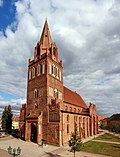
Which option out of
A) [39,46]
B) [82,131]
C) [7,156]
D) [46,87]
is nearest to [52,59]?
[39,46]

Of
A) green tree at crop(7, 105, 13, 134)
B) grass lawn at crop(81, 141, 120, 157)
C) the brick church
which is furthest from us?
green tree at crop(7, 105, 13, 134)

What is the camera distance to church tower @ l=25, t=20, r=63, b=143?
3225cm

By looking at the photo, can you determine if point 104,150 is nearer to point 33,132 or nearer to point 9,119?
point 33,132

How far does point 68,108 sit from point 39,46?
61.2 feet

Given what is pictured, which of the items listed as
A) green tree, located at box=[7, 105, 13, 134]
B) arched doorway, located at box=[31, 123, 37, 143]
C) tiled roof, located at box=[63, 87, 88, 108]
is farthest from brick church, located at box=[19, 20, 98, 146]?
green tree, located at box=[7, 105, 13, 134]

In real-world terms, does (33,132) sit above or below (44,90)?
below

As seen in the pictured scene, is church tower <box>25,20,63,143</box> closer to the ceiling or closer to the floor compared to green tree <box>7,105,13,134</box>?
closer to the ceiling

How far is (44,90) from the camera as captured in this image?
3497 cm

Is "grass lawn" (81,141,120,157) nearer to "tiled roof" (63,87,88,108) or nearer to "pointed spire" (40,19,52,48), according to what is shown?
"tiled roof" (63,87,88,108)

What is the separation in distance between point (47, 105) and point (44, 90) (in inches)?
142

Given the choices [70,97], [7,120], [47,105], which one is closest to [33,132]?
[47,105]

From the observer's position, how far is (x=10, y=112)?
57594mm

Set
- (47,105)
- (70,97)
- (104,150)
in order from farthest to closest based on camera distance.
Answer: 1. (70,97)
2. (47,105)
3. (104,150)

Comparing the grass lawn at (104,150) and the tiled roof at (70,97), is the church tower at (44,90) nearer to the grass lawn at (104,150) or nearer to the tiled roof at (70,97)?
the tiled roof at (70,97)
